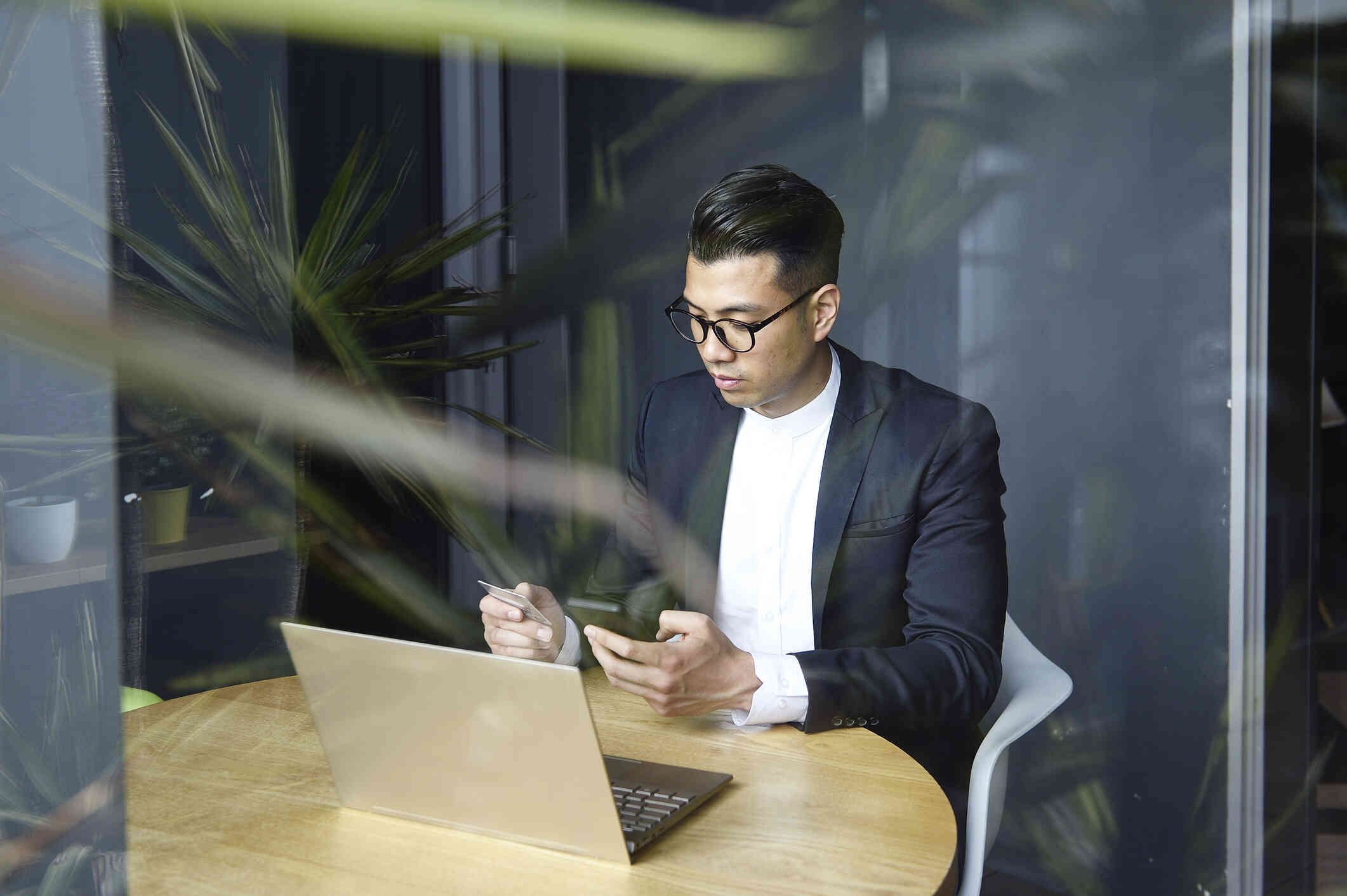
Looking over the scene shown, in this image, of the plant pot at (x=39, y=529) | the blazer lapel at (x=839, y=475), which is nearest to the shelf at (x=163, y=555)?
the plant pot at (x=39, y=529)

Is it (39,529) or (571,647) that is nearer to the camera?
(39,529)

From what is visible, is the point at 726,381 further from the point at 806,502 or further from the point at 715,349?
the point at 806,502

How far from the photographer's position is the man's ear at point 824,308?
183cm

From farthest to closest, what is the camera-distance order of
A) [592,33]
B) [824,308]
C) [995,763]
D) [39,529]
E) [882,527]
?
[592,33]
[824,308]
[882,527]
[995,763]
[39,529]

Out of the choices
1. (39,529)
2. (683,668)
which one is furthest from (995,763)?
(39,529)

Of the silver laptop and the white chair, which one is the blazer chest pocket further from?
the silver laptop

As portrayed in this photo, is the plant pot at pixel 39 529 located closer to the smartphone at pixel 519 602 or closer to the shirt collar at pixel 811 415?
the smartphone at pixel 519 602

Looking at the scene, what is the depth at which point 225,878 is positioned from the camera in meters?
0.86

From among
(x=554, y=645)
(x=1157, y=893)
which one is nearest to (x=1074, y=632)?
(x=1157, y=893)

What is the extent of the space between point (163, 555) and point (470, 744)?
311mm

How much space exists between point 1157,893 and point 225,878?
2098mm

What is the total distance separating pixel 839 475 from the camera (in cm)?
176

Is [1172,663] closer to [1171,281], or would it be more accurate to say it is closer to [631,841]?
[1171,281]

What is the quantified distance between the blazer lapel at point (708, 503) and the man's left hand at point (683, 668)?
63cm
